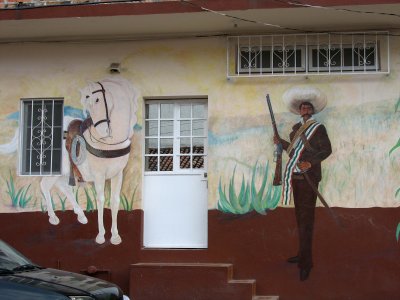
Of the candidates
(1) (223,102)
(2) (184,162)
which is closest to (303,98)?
(1) (223,102)

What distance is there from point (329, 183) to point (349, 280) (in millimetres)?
1384

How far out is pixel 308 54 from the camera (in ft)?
29.4

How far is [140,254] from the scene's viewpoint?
898 centimetres

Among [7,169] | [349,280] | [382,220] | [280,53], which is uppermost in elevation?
[280,53]

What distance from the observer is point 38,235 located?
30.5ft

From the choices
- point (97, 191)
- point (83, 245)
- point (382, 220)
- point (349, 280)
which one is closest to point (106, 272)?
point (83, 245)

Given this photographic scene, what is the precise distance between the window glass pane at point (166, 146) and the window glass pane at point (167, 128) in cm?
11

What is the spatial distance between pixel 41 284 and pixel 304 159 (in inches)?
181

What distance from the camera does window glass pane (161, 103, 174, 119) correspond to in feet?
30.7

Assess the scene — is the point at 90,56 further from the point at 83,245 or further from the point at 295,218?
the point at 295,218

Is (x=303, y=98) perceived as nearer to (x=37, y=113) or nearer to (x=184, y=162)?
(x=184, y=162)

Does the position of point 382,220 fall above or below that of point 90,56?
below

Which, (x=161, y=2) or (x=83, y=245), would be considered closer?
(x=161, y=2)

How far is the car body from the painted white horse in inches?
112
